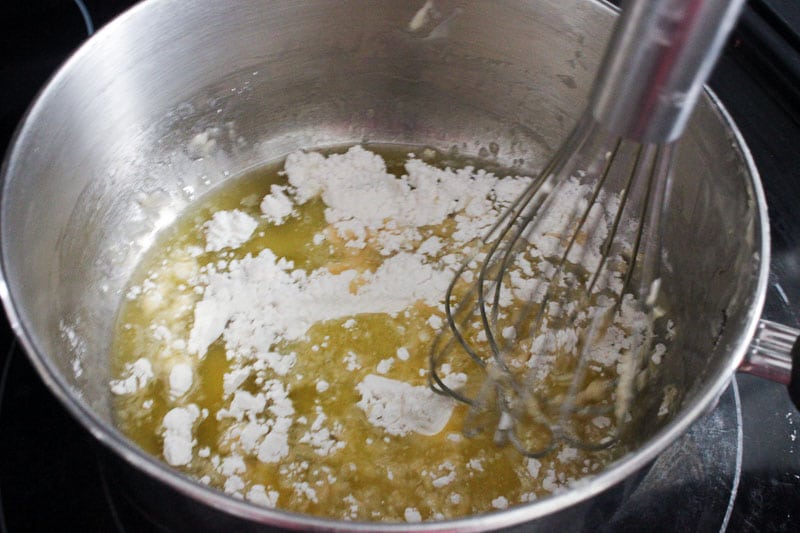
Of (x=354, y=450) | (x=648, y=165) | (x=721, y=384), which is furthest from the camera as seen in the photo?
(x=354, y=450)

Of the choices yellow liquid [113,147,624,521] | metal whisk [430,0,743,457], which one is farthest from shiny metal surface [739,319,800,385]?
yellow liquid [113,147,624,521]

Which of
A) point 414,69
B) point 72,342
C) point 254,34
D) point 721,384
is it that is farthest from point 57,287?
point 721,384

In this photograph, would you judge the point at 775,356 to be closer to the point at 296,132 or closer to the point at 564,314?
the point at 564,314

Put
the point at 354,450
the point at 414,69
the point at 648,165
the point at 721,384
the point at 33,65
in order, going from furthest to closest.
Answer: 1. the point at 414,69
2. the point at 33,65
3. the point at 354,450
4. the point at 648,165
5. the point at 721,384

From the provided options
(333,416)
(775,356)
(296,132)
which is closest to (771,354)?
(775,356)

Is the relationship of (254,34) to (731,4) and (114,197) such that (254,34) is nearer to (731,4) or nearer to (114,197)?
(114,197)

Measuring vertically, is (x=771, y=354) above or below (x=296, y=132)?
above
